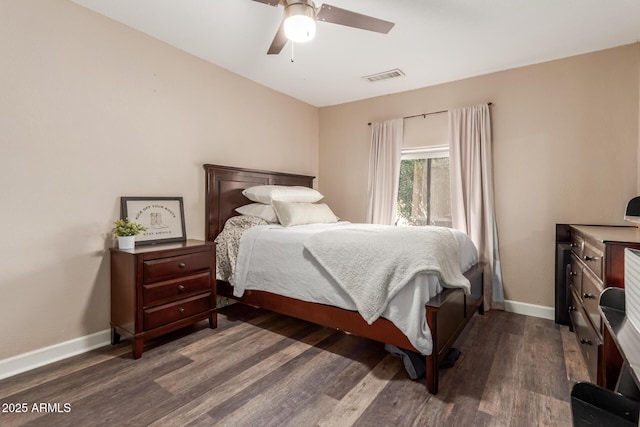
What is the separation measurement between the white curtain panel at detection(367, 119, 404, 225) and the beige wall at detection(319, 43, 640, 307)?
58cm

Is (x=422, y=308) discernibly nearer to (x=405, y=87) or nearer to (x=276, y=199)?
(x=276, y=199)

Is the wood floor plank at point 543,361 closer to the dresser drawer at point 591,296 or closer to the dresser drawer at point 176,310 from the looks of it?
the dresser drawer at point 591,296

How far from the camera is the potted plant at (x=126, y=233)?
2344 millimetres

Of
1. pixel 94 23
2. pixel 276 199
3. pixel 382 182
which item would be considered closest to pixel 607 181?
pixel 382 182

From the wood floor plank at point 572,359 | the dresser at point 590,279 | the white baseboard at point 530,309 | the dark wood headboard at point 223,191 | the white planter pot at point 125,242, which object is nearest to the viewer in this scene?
the dresser at point 590,279

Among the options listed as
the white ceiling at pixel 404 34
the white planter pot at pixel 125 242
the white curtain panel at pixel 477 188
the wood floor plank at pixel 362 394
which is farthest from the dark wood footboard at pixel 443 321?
the white planter pot at pixel 125 242

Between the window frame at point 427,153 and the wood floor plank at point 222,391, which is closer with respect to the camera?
the wood floor plank at point 222,391

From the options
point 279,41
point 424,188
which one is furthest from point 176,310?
point 424,188

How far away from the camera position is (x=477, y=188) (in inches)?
131

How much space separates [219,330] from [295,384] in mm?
1077

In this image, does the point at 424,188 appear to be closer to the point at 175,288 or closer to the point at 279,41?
the point at 279,41

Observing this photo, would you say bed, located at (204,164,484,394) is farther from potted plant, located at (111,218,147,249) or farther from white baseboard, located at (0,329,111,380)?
white baseboard, located at (0,329,111,380)

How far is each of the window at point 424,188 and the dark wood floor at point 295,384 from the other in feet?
5.20

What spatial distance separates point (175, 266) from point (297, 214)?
4.02 ft
